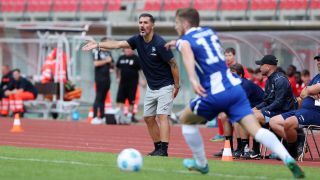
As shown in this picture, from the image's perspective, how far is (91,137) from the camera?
17906 millimetres

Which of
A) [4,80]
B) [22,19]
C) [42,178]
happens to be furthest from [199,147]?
[22,19]

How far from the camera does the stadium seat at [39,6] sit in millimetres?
34844

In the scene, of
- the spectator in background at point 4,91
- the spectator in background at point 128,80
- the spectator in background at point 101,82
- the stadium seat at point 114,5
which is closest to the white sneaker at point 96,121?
the spectator in background at point 101,82

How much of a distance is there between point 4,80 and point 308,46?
9.12m

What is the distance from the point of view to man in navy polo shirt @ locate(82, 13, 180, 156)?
13.2 meters

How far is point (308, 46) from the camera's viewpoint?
21891mm

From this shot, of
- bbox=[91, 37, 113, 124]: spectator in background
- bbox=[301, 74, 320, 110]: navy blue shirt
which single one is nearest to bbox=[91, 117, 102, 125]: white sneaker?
bbox=[91, 37, 113, 124]: spectator in background

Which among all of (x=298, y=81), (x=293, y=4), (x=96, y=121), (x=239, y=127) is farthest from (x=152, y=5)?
(x=239, y=127)

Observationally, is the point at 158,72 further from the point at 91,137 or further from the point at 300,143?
the point at 91,137

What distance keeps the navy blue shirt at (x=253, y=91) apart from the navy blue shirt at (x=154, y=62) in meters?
1.48

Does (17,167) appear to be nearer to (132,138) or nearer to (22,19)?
(132,138)

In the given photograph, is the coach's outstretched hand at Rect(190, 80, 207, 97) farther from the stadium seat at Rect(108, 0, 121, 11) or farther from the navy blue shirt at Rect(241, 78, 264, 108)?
the stadium seat at Rect(108, 0, 121, 11)

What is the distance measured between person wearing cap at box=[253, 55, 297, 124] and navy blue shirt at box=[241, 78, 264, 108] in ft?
1.53

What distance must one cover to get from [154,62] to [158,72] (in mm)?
158
